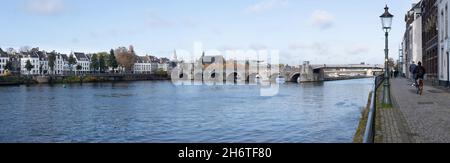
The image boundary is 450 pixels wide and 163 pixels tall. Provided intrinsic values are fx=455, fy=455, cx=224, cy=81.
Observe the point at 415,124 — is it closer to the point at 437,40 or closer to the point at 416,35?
the point at 437,40

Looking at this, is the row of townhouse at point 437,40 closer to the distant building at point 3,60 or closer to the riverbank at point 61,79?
the riverbank at point 61,79

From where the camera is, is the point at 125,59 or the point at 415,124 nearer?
the point at 415,124

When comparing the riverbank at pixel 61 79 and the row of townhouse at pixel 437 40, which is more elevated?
the row of townhouse at pixel 437 40

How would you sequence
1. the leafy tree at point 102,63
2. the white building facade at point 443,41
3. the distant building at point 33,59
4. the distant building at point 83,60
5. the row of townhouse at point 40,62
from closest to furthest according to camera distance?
1. the white building facade at point 443,41
2. the leafy tree at point 102,63
3. the row of townhouse at point 40,62
4. the distant building at point 33,59
5. the distant building at point 83,60

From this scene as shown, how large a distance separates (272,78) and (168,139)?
259ft

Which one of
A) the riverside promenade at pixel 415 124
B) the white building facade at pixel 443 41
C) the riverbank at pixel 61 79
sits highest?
the white building facade at pixel 443 41

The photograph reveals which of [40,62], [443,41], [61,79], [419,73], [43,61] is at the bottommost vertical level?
[61,79]

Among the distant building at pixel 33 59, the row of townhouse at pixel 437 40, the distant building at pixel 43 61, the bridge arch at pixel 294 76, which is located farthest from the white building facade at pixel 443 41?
the distant building at pixel 43 61

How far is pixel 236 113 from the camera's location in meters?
27.9

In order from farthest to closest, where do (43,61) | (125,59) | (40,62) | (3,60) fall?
(43,61)
(40,62)
(125,59)
(3,60)

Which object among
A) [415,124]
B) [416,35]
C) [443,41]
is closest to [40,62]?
[416,35]

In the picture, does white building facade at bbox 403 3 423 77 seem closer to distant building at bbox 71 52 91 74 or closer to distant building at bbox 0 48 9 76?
distant building at bbox 0 48 9 76
